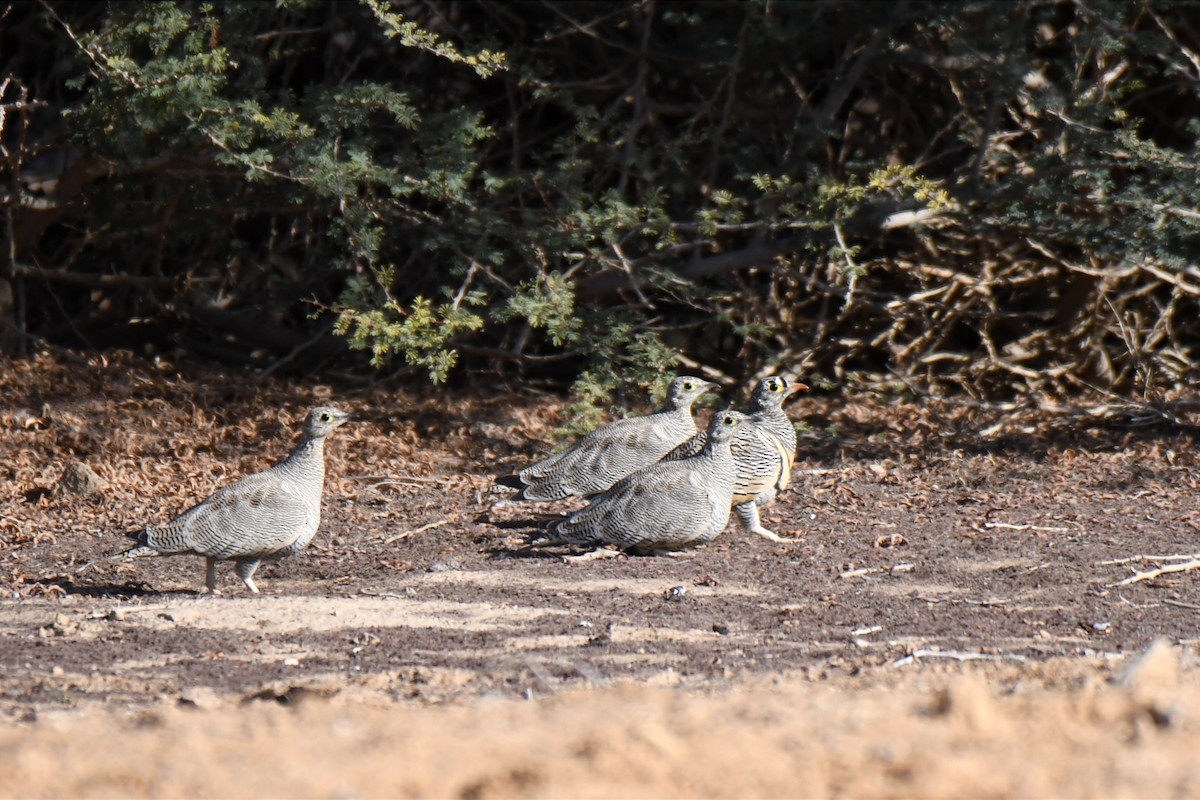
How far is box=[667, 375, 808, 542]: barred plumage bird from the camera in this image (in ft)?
28.8

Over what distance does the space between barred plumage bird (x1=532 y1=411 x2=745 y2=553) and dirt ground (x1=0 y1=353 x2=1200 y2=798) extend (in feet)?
0.49

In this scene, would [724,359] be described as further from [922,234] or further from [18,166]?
[18,166]

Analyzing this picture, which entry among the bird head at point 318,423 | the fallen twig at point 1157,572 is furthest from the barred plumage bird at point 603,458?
the fallen twig at point 1157,572

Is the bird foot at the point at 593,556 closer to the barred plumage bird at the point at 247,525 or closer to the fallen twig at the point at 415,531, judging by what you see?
the fallen twig at the point at 415,531

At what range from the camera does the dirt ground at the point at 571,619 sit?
4227 millimetres

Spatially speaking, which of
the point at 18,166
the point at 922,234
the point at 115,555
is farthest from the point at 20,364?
the point at 922,234

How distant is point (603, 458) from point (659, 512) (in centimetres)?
139

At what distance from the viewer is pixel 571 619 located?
6.71 m

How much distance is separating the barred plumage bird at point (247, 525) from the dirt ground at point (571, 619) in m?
0.24

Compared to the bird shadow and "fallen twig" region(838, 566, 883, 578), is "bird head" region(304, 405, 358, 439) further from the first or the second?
"fallen twig" region(838, 566, 883, 578)

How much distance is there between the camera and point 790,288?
1308 cm

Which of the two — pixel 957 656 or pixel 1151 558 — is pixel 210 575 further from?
pixel 1151 558

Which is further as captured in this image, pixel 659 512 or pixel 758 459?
pixel 758 459

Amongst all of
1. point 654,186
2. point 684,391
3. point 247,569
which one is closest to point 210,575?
point 247,569
